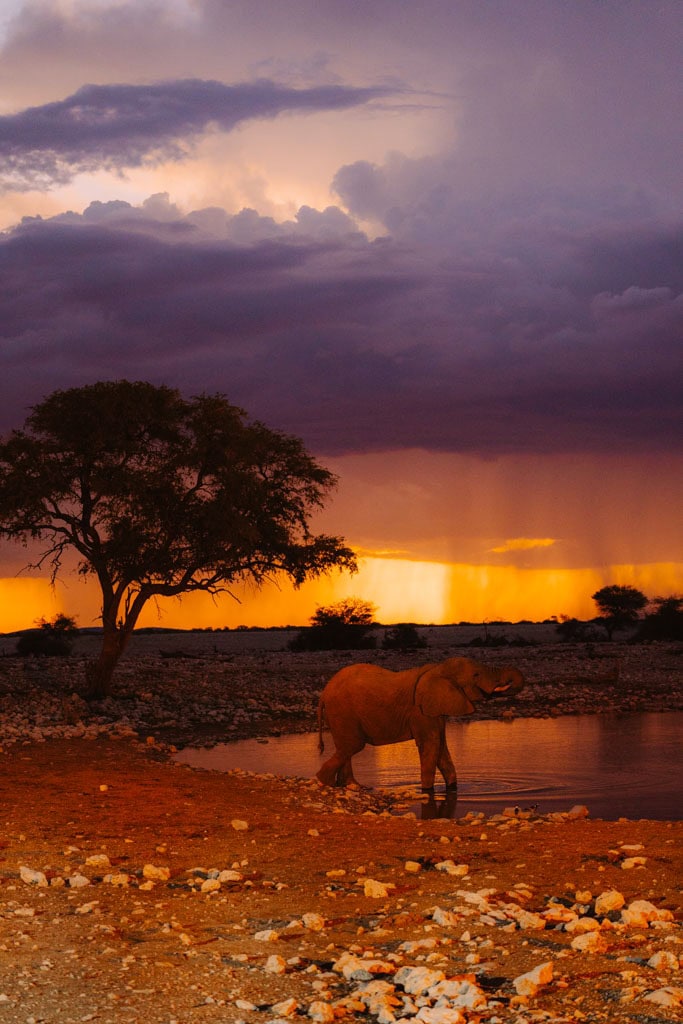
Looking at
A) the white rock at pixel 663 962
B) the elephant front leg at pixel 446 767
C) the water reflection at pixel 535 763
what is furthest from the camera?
the elephant front leg at pixel 446 767

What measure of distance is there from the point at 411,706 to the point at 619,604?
7079cm

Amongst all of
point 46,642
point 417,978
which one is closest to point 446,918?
point 417,978

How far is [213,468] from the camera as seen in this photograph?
102ft

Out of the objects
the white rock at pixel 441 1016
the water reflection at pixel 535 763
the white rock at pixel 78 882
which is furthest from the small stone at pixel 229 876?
the water reflection at pixel 535 763

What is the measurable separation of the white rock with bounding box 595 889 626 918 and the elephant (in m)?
9.28

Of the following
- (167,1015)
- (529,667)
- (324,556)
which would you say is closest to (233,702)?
(324,556)

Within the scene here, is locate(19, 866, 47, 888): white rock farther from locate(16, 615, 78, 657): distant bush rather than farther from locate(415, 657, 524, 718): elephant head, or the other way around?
locate(16, 615, 78, 657): distant bush

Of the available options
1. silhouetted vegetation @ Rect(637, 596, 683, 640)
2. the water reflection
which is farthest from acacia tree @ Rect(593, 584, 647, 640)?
the water reflection

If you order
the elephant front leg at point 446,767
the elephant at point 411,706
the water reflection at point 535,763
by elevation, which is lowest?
the water reflection at point 535,763

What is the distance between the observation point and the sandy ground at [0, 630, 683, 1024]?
A: 21.3ft

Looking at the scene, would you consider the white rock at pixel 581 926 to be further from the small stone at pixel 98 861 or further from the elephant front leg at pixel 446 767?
the elephant front leg at pixel 446 767

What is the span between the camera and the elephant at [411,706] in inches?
706

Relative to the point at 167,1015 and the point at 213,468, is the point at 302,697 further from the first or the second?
the point at 167,1015

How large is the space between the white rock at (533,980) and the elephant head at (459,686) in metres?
11.2
